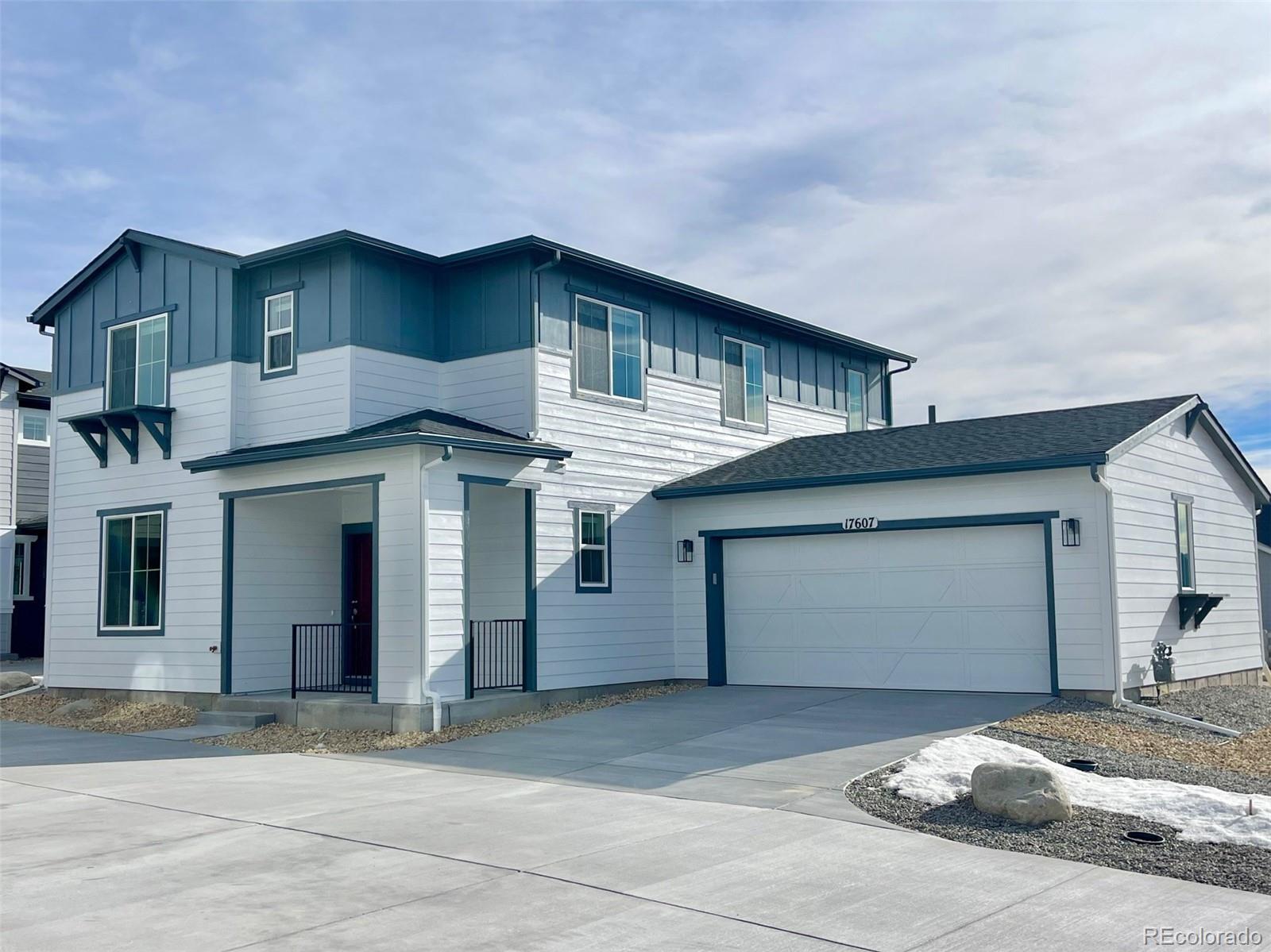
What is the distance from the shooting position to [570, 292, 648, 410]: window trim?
1670cm

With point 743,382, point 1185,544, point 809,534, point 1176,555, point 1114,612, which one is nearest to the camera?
point 1114,612

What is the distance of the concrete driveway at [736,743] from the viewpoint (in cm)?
1002

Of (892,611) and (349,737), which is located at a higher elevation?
(892,611)

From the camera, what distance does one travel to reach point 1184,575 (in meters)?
16.6

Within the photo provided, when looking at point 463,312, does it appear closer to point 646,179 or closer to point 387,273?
point 387,273

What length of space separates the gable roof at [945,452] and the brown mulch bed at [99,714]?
7523 millimetres

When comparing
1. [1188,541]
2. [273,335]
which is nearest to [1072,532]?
[1188,541]

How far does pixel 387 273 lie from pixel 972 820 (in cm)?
1119

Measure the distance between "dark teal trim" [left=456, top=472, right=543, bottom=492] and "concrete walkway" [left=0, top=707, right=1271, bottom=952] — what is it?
5.36m

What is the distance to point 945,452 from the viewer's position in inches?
632

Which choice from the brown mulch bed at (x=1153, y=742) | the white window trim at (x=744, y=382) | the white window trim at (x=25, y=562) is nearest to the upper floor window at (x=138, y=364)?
the white window trim at (x=744, y=382)

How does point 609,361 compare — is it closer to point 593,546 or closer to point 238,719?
point 593,546

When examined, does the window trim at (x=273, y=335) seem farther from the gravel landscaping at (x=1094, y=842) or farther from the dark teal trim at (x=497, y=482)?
the gravel landscaping at (x=1094, y=842)
